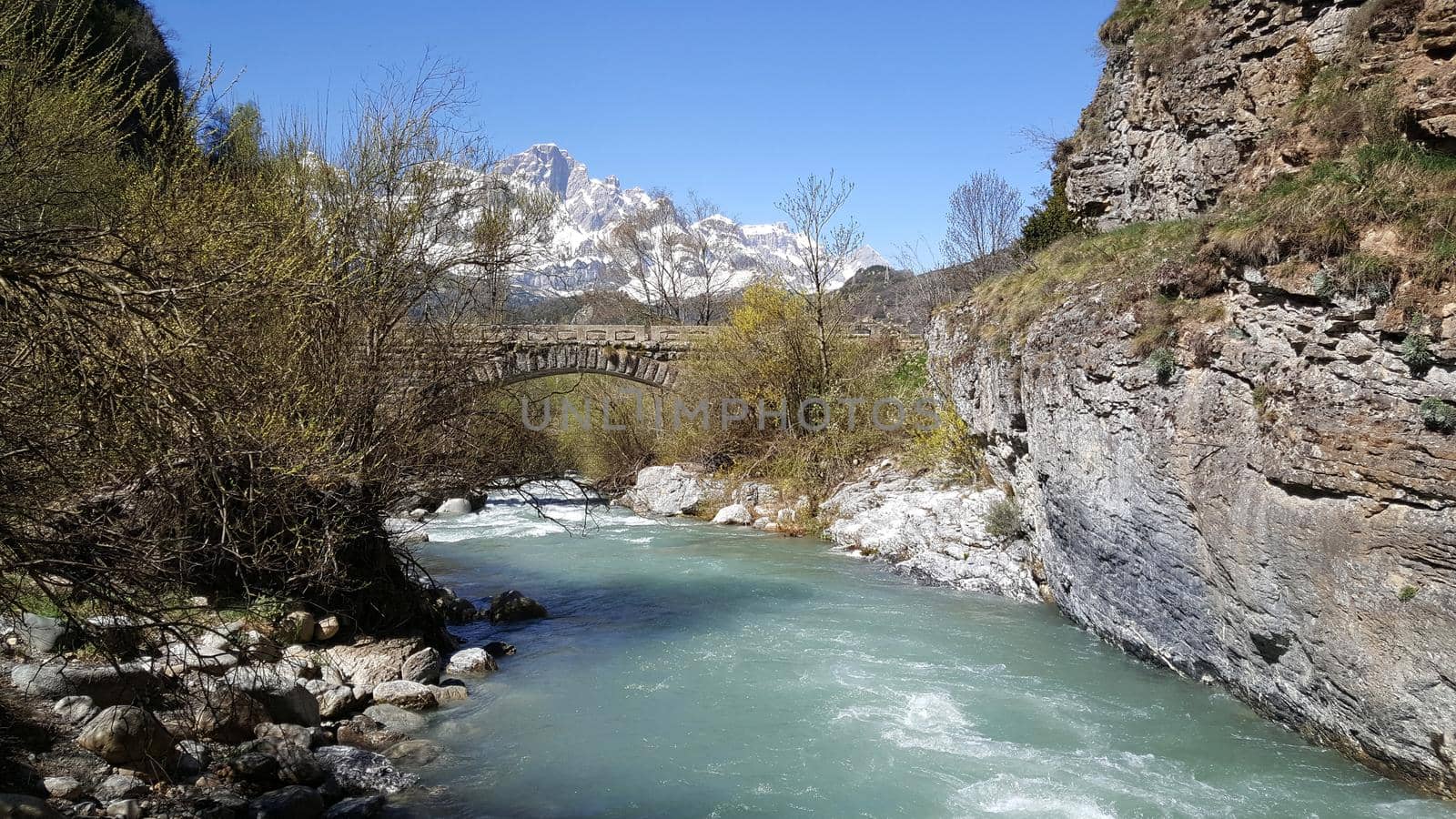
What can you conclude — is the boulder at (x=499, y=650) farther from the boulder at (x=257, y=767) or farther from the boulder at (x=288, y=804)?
the boulder at (x=288, y=804)

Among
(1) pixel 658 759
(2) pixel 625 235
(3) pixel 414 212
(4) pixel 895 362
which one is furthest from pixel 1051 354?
(2) pixel 625 235

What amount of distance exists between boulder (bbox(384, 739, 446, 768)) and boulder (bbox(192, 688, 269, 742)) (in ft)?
3.07

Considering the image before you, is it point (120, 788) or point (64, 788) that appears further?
point (120, 788)

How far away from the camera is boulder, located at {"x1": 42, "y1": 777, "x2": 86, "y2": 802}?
16.6ft

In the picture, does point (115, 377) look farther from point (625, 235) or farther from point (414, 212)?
point (625, 235)

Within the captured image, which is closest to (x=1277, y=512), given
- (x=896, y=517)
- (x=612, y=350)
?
(x=896, y=517)

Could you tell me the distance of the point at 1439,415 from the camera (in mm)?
5574

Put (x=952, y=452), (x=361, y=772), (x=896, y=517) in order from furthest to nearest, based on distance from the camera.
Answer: (x=952, y=452), (x=896, y=517), (x=361, y=772)

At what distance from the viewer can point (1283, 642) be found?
21.7 ft

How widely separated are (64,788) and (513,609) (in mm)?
6119

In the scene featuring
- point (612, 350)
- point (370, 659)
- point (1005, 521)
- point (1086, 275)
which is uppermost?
point (612, 350)

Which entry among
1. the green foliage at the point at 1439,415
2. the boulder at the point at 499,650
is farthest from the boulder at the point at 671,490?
the green foliage at the point at 1439,415

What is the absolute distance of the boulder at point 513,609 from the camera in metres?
11.1

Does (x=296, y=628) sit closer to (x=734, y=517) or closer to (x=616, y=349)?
(x=734, y=517)
